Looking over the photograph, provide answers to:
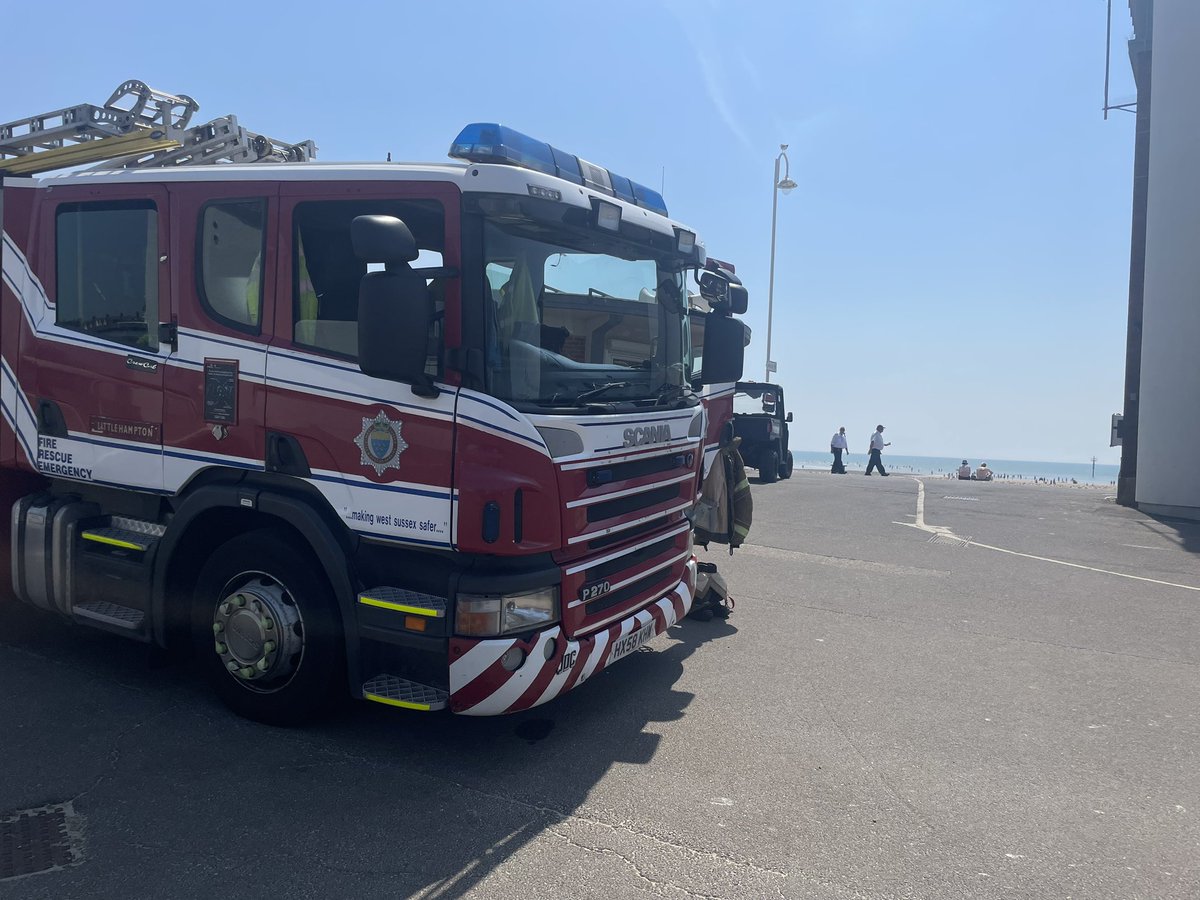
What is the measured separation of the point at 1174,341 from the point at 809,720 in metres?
16.8

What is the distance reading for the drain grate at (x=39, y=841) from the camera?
11.3ft

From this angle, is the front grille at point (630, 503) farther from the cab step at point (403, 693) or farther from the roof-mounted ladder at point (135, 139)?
the roof-mounted ladder at point (135, 139)

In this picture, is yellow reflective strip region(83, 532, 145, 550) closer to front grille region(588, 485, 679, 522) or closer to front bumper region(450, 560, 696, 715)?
front bumper region(450, 560, 696, 715)

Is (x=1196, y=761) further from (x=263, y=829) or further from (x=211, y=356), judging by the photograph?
(x=211, y=356)

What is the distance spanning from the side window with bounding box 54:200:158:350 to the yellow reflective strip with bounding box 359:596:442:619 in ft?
6.62

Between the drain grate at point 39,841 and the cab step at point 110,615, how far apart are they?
1.36 meters

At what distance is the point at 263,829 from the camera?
3756 mm

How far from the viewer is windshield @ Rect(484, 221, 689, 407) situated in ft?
14.2

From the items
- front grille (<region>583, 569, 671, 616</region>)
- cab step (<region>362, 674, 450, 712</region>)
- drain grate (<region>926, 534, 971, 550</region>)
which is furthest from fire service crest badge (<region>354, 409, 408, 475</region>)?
drain grate (<region>926, 534, 971, 550</region>)

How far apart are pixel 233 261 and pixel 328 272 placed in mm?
600

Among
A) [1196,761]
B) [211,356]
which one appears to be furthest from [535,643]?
[1196,761]

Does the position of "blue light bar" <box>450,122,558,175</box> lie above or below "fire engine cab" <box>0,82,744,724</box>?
above

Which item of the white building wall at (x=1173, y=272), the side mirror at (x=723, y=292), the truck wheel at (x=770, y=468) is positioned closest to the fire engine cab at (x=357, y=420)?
the side mirror at (x=723, y=292)

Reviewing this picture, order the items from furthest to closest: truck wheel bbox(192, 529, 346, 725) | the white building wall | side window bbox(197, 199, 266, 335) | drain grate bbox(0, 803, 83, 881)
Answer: the white building wall, side window bbox(197, 199, 266, 335), truck wheel bbox(192, 529, 346, 725), drain grate bbox(0, 803, 83, 881)
